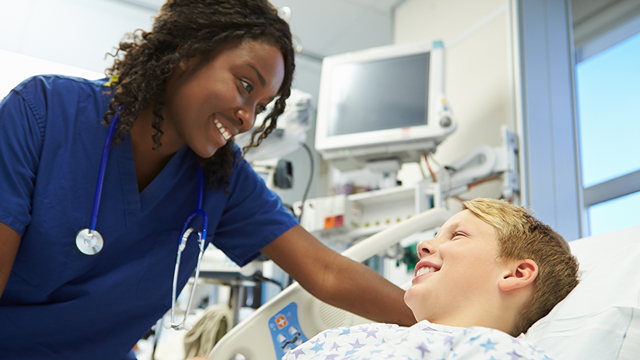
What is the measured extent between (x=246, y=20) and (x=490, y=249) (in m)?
0.69

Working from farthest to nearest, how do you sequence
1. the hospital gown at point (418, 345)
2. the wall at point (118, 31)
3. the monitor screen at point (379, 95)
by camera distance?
the monitor screen at point (379, 95) < the wall at point (118, 31) < the hospital gown at point (418, 345)

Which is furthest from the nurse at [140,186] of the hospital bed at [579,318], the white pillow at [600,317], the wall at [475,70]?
the wall at [475,70]

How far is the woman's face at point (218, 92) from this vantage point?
41.4 inches

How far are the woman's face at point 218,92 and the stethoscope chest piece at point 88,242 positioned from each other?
26 cm

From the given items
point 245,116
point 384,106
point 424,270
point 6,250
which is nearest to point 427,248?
point 424,270

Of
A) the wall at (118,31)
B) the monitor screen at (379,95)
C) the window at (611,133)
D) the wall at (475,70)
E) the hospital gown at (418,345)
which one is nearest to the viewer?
the hospital gown at (418,345)

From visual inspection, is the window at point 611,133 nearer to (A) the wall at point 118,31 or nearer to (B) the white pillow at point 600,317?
(B) the white pillow at point 600,317

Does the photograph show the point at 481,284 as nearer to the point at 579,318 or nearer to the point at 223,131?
the point at 579,318

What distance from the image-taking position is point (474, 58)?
261cm

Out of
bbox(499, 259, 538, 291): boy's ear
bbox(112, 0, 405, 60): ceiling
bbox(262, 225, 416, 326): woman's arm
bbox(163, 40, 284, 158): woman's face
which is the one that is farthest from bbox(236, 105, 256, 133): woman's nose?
bbox(112, 0, 405, 60): ceiling

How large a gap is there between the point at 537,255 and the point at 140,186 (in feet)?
2.77

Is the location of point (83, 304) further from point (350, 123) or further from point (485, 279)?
point (350, 123)

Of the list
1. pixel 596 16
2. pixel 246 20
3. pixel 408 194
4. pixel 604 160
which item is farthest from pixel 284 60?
pixel 596 16

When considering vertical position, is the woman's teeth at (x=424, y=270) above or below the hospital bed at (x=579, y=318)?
above
